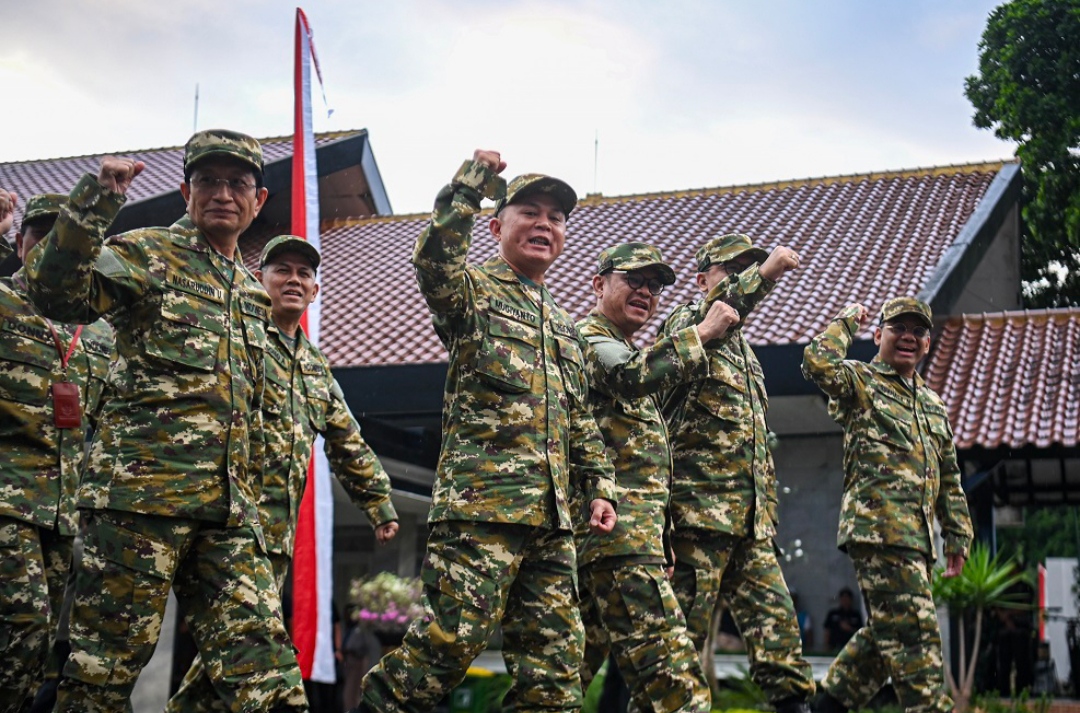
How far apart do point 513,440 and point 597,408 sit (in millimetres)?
1259

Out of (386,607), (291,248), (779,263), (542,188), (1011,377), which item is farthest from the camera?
(1011,377)

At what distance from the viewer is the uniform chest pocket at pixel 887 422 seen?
739 cm

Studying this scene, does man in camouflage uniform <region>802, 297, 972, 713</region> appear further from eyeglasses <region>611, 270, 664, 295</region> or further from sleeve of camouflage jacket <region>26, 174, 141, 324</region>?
sleeve of camouflage jacket <region>26, 174, 141, 324</region>

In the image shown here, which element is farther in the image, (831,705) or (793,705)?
(831,705)

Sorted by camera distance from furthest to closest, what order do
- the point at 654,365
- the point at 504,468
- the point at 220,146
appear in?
the point at 654,365
the point at 504,468
the point at 220,146

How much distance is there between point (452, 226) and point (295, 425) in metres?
1.88

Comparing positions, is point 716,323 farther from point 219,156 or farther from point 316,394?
point 219,156

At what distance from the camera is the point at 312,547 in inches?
358

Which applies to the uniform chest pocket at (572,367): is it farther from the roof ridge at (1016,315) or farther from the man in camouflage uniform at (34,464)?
the roof ridge at (1016,315)

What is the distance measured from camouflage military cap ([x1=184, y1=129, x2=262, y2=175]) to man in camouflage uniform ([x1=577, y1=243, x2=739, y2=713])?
1.74 m

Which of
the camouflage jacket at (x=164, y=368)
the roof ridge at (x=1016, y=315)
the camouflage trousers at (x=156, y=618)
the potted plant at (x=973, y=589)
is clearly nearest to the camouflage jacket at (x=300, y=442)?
the camouflage jacket at (x=164, y=368)

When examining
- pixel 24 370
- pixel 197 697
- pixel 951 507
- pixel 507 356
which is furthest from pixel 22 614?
pixel 951 507

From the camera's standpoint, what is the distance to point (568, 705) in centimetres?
482

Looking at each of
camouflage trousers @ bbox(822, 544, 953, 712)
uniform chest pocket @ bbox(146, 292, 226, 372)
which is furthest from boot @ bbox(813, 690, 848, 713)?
uniform chest pocket @ bbox(146, 292, 226, 372)
